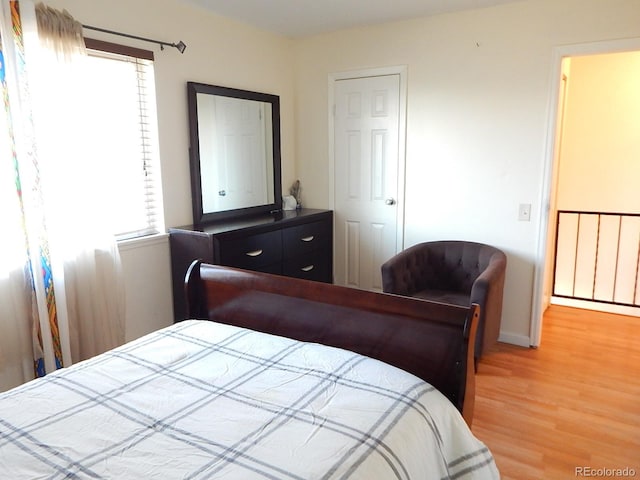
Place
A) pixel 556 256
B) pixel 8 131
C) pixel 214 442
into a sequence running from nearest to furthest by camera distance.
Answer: pixel 214 442 → pixel 8 131 → pixel 556 256

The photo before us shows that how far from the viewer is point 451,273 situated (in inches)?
140

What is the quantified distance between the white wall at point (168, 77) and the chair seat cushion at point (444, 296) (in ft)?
5.88

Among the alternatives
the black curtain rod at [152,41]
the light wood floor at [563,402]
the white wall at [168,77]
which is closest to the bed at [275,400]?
the light wood floor at [563,402]

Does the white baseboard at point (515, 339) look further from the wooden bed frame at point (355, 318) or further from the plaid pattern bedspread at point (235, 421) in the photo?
the plaid pattern bedspread at point (235, 421)

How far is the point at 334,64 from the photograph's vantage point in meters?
4.05

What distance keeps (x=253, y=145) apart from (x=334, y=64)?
1014 mm

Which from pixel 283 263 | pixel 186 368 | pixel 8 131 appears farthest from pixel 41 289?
pixel 283 263

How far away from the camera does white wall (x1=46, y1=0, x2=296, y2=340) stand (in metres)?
2.88

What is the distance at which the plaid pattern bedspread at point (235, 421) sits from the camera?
1.16m

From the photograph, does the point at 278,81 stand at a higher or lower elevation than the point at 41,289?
higher

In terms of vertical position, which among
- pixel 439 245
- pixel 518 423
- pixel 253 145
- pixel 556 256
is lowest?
pixel 518 423

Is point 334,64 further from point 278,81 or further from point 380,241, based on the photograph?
point 380,241

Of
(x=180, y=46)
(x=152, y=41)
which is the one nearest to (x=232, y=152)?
(x=180, y=46)

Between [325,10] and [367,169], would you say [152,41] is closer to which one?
[325,10]
